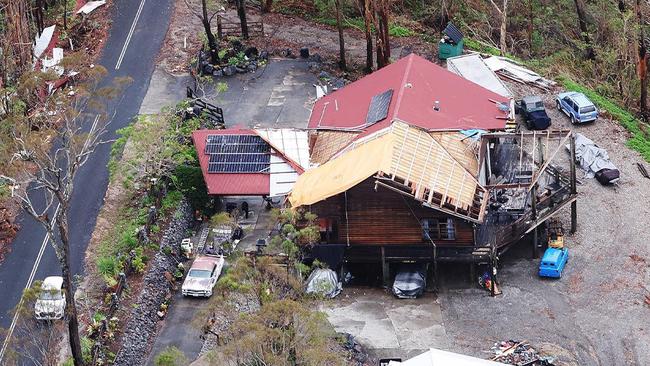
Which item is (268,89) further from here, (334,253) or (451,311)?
(451,311)

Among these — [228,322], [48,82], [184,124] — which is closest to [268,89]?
[184,124]

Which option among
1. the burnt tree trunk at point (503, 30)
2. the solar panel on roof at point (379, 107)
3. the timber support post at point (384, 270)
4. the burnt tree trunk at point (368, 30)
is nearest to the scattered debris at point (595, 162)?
the solar panel on roof at point (379, 107)

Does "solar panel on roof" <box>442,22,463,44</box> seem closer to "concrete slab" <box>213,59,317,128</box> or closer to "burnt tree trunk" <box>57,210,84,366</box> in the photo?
"concrete slab" <box>213,59,317,128</box>

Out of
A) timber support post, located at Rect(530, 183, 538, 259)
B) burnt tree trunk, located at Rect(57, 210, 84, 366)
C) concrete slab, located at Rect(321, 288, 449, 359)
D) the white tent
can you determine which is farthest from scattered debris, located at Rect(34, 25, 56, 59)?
the white tent

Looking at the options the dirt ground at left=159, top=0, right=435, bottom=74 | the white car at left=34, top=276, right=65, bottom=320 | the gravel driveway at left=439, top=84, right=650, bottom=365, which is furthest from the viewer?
the dirt ground at left=159, top=0, right=435, bottom=74

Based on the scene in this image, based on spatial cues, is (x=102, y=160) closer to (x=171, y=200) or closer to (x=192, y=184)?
(x=171, y=200)

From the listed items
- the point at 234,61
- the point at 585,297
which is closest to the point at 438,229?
the point at 585,297

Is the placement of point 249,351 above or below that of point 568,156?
above
